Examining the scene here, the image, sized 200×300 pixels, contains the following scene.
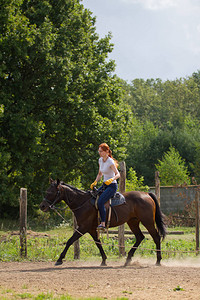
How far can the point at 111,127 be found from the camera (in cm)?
2903

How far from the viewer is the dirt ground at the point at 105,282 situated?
7.56 m

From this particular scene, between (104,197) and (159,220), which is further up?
(104,197)

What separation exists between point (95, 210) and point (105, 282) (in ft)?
11.0

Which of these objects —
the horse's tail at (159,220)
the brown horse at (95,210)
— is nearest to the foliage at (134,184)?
the horse's tail at (159,220)

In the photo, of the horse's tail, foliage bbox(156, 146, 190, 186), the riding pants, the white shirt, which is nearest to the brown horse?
the horse's tail

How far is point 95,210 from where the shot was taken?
469 inches

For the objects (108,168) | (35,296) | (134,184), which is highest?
(134,184)

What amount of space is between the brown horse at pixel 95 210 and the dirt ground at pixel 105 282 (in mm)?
1125

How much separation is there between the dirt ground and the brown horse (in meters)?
1.13

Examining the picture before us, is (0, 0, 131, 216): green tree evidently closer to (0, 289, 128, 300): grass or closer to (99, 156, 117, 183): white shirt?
(99, 156, 117, 183): white shirt

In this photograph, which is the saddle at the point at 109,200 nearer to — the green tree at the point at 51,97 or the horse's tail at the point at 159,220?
the horse's tail at the point at 159,220

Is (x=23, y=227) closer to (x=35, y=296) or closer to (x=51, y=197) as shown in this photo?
(x=51, y=197)

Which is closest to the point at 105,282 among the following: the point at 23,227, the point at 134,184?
the point at 23,227

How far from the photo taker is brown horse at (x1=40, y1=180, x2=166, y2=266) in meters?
11.7
